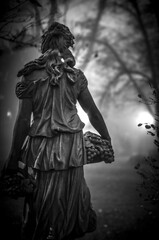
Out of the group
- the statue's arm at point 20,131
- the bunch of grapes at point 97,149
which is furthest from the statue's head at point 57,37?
the bunch of grapes at point 97,149

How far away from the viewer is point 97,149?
2371mm

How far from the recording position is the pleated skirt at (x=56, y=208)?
2084 mm

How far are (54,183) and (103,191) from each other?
21.8ft

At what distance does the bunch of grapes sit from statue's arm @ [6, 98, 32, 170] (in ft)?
2.04

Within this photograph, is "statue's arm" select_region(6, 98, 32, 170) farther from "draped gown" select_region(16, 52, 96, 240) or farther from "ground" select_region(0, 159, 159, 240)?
"ground" select_region(0, 159, 159, 240)

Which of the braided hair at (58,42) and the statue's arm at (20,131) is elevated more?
the braided hair at (58,42)

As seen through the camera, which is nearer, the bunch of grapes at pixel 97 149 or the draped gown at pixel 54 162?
the draped gown at pixel 54 162

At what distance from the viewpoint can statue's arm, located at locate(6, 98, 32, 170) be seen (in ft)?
7.04

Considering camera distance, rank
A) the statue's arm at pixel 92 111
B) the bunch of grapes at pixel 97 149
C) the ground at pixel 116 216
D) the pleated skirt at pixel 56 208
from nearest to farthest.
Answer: the pleated skirt at pixel 56 208, the bunch of grapes at pixel 97 149, the statue's arm at pixel 92 111, the ground at pixel 116 216

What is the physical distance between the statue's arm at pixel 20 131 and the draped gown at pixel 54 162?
0.05 metres

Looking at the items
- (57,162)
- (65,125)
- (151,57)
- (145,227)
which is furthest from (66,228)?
(151,57)

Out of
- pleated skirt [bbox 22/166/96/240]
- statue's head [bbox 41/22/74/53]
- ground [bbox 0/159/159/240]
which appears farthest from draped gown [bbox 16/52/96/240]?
ground [bbox 0/159/159/240]

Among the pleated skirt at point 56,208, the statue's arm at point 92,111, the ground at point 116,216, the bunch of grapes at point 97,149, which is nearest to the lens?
the pleated skirt at point 56,208

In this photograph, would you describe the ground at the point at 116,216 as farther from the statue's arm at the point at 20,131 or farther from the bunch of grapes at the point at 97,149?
the statue's arm at the point at 20,131
